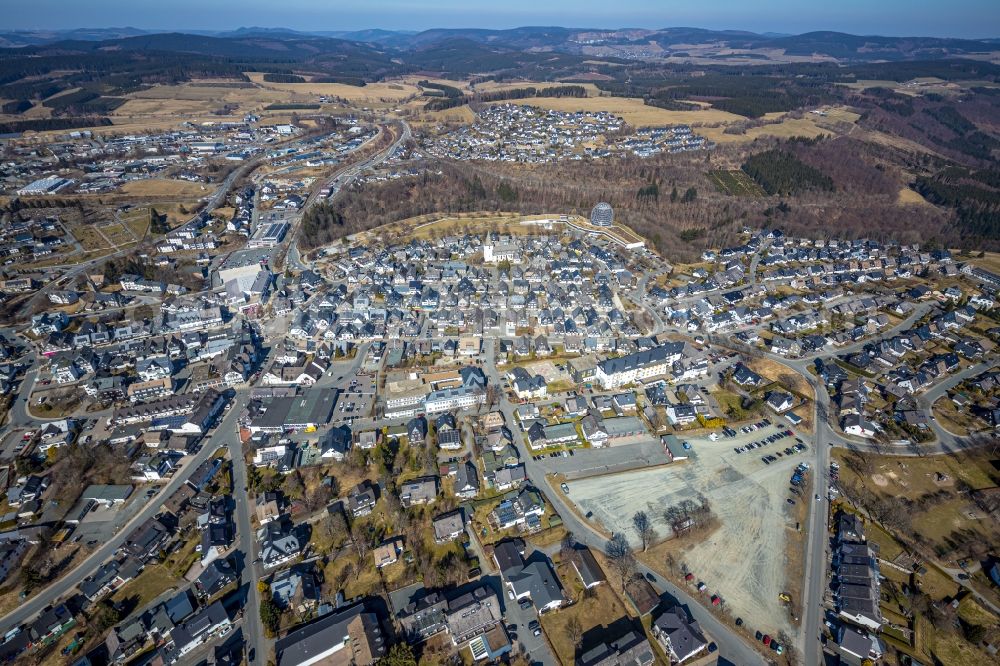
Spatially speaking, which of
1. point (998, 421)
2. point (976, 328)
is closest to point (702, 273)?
point (976, 328)

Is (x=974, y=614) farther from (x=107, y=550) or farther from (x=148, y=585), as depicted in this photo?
(x=107, y=550)

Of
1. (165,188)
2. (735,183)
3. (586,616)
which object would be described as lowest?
(586,616)

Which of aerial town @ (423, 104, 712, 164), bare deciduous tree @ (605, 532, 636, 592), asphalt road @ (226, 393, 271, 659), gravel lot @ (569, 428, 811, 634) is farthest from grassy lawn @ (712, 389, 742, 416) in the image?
aerial town @ (423, 104, 712, 164)

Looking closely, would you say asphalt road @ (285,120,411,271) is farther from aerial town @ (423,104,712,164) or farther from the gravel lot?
the gravel lot

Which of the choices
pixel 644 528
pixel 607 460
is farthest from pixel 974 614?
pixel 607 460

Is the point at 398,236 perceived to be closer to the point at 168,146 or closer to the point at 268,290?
the point at 268,290

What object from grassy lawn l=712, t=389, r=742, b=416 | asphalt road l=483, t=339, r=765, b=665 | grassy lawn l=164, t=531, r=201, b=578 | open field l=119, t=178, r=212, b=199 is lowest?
grassy lawn l=164, t=531, r=201, b=578
